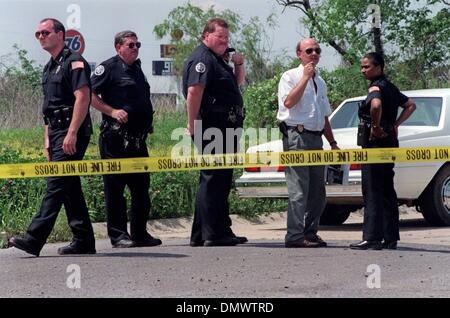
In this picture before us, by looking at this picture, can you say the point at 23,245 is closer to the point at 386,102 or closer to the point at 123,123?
the point at 123,123

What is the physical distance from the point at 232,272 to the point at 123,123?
233 cm

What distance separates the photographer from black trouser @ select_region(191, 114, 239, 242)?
9.59m

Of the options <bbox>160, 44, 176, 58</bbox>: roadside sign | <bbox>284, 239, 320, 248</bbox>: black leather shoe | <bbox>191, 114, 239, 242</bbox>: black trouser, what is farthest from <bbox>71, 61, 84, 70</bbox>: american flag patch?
<bbox>160, 44, 176, 58</bbox>: roadside sign

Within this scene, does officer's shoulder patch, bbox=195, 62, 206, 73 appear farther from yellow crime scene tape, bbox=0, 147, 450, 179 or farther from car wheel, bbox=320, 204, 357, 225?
car wheel, bbox=320, 204, 357, 225

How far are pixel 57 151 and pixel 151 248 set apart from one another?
131 centimetres

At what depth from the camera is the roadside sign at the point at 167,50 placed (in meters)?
27.4

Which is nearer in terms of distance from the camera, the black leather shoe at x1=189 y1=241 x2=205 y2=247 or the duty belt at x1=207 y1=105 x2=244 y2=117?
the duty belt at x1=207 y1=105 x2=244 y2=117

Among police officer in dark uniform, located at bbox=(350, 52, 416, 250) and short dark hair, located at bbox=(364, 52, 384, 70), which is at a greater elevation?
short dark hair, located at bbox=(364, 52, 384, 70)

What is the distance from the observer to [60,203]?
29.0 ft

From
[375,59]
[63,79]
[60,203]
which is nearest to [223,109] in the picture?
[375,59]

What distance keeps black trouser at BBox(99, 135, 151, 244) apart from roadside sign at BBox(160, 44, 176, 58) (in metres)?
17.0

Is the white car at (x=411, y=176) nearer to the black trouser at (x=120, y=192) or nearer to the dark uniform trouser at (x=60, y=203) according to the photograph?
the black trouser at (x=120, y=192)

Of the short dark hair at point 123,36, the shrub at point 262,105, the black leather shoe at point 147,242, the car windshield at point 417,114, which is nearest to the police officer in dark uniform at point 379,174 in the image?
the black leather shoe at point 147,242
